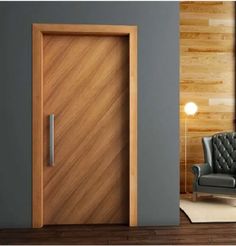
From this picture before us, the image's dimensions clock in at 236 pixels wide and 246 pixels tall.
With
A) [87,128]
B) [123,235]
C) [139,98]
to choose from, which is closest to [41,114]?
[87,128]

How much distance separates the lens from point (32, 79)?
3.61 metres

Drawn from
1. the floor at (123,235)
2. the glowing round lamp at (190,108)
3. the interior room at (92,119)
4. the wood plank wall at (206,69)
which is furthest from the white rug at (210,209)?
the glowing round lamp at (190,108)

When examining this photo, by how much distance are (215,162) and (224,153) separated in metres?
0.20

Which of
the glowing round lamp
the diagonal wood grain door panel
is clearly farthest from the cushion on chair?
the diagonal wood grain door panel

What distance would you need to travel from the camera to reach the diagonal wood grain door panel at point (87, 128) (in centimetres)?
374

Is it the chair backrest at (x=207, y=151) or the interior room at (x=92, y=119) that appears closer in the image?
the interior room at (x=92, y=119)

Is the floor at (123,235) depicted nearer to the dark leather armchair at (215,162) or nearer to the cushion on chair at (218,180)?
the cushion on chair at (218,180)

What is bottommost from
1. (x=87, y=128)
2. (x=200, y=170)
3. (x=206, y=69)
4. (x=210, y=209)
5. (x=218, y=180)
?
(x=210, y=209)

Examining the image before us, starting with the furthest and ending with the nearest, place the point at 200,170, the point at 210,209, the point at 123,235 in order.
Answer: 1. the point at 200,170
2. the point at 210,209
3. the point at 123,235

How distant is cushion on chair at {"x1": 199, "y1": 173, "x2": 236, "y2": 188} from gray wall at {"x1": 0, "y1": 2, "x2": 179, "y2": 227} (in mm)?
1356

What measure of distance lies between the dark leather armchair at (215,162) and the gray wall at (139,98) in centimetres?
141

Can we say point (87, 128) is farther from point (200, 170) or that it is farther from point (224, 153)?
point (224, 153)

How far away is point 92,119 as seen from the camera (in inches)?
149

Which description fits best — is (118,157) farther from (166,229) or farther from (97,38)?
(97,38)
